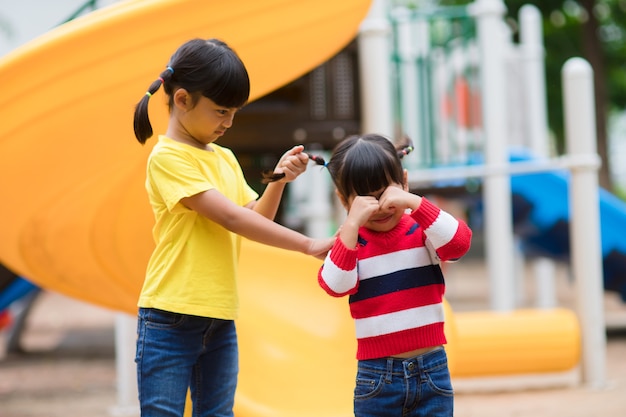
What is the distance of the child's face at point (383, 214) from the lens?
6.52ft

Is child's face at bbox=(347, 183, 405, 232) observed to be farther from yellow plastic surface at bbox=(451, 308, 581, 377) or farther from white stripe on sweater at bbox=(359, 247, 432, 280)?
yellow plastic surface at bbox=(451, 308, 581, 377)

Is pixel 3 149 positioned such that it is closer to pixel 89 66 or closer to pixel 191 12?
pixel 89 66

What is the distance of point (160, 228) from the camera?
2305 millimetres

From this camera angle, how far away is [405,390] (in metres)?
2.06

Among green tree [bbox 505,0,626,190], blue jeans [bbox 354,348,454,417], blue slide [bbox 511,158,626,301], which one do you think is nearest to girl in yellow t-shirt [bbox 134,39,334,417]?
blue jeans [bbox 354,348,454,417]

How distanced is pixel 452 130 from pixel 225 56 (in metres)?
5.09

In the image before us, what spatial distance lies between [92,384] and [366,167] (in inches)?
166

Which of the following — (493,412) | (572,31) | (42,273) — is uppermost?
(572,31)

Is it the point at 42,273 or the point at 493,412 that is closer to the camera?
the point at 42,273

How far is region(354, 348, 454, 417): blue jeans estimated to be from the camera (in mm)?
2070

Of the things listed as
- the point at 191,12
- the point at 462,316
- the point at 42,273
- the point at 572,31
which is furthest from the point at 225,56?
the point at 572,31

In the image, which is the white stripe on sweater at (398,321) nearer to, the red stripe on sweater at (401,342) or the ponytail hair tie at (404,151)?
the red stripe on sweater at (401,342)

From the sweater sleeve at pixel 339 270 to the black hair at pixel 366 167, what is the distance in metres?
0.14

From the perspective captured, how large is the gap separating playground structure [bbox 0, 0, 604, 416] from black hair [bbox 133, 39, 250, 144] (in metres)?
1.06
